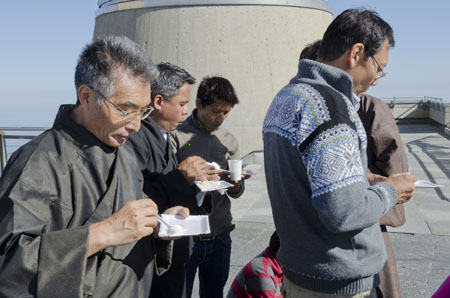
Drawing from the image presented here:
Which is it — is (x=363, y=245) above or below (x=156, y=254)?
above

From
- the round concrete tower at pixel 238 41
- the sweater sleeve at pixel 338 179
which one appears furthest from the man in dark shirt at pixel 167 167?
the round concrete tower at pixel 238 41

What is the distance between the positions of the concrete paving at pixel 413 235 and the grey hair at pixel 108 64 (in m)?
2.68

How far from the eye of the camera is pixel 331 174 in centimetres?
182

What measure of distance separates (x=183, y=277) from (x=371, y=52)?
1.59 metres

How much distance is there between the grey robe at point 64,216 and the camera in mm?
1667

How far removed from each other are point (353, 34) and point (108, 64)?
41.6 inches

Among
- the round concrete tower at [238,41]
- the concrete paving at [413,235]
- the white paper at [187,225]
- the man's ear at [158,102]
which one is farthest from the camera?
the round concrete tower at [238,41]

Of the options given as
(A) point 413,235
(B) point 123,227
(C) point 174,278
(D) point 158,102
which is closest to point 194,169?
(D) point 158,102

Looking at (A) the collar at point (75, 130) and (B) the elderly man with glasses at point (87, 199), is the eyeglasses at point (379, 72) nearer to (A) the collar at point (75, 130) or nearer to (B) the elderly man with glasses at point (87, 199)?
(B) the elderly man with glasses at point (87, 199)

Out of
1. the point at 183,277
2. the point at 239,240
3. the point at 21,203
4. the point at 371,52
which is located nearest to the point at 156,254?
the point at 183,277

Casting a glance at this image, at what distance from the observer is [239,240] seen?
5.56 meters

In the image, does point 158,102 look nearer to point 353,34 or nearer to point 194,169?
point 194,169

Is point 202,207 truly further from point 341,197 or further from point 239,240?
point 239,240

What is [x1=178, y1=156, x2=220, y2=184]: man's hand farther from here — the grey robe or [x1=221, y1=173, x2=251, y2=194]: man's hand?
the grey robe
